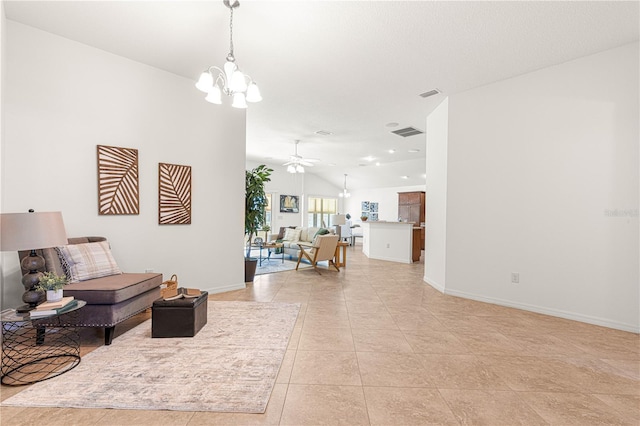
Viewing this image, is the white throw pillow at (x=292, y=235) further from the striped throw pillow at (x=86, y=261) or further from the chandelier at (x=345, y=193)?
the striped throw pillow at (x=86, y=261)

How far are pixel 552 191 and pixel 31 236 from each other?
5048mm

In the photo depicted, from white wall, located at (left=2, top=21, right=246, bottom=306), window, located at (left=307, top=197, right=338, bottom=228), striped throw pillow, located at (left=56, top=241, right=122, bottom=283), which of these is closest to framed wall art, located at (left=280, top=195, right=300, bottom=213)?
window, located at (left=307, top=197, right=338, bottom=228)

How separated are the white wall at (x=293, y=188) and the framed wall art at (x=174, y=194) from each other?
5975mm

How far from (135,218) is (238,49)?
235cm

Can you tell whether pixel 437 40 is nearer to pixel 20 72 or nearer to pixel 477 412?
pixel 477 412

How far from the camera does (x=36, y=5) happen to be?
8.30 feet

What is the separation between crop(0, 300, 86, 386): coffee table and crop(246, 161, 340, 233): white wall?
765cm

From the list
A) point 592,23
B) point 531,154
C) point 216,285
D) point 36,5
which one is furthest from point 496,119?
point 36,5

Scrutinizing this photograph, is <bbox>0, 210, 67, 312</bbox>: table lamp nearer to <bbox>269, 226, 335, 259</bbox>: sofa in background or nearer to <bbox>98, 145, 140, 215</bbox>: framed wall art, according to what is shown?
<bbox>98, 145, 140, 215</bbox>: framed wall art

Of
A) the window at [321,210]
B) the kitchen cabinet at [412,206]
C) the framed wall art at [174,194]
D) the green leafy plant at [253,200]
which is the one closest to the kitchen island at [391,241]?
the kitchen cabinet at [412,206]

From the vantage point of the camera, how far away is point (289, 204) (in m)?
10.9

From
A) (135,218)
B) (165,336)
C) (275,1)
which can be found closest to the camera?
(275,1)

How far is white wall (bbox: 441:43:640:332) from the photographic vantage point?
2.98m

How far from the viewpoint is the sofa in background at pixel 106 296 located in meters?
2.36
